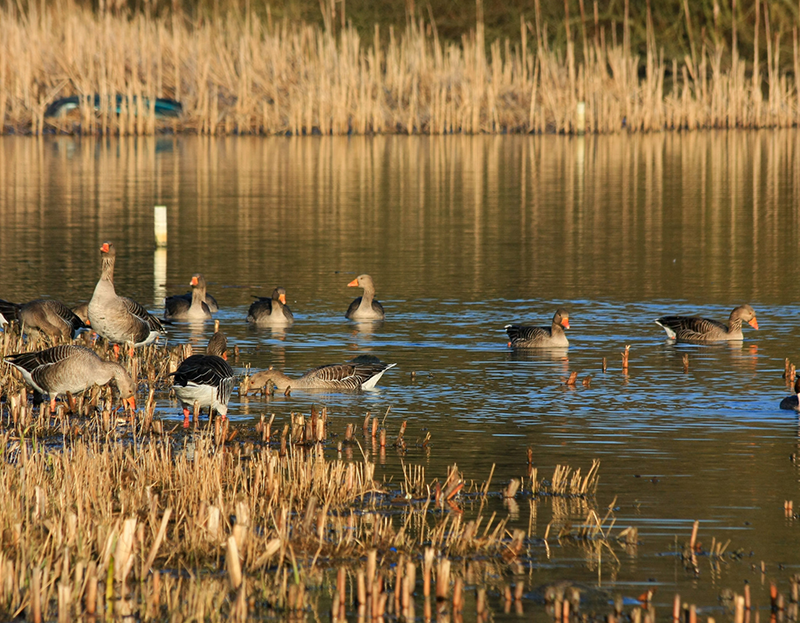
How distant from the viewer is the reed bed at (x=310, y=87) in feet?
173

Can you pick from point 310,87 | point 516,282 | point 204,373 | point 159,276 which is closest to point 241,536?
point 204,373

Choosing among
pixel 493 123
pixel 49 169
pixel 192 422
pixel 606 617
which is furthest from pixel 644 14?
pixel 606 617

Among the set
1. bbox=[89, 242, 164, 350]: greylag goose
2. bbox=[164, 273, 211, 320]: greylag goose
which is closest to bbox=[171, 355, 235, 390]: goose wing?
bbox=[89, 242, 164, 350]: greylag goose

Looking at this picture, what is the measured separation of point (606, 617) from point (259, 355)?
9.86 m

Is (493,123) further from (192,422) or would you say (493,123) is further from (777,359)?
(192,422)

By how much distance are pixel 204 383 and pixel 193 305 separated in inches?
295

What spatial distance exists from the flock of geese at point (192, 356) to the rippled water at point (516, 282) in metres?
0.25

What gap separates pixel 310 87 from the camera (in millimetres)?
53094

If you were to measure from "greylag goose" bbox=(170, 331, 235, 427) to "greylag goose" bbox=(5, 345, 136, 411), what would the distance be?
50 centimetres

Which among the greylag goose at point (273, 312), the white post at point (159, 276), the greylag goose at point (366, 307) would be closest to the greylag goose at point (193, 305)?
the greylag goose at point (273, 312)

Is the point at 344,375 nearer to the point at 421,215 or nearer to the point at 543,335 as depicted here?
the point at 543,335

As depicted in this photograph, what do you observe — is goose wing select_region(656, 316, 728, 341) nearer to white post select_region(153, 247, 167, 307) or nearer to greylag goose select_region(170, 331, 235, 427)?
greylag goose select_region(170, 331, 235, 427)

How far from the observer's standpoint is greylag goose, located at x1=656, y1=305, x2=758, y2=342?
17.4m

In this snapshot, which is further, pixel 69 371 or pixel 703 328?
pixel 703 328
